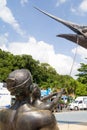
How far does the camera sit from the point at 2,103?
27875 millimetres

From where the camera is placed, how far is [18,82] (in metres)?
2.39

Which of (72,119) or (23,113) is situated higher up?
(23,113)

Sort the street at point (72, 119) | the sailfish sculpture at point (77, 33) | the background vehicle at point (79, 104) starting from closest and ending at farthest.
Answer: the sailfish sculpture at point (77, 33), the street at point (72, 119), the background vehicle at point (79, 104)

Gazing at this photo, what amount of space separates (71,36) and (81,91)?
46857 mm

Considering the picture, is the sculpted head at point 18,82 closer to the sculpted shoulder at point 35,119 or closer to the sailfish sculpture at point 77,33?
the sculpted shoulder at point 35,119

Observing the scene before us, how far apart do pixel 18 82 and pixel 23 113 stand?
0.64ft

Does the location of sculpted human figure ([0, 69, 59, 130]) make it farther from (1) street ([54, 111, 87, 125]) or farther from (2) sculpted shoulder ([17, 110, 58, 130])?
(1) street ([54, 111, 87, 125])

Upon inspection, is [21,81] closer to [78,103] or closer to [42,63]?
[78,103]

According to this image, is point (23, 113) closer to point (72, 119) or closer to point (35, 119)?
point (35, 119)

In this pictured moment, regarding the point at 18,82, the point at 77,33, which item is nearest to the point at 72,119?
the point at 77,33

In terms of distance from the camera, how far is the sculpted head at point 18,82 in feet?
7.80

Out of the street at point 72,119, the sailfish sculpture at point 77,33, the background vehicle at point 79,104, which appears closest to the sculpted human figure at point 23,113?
the sailfish sculpture at point 77,33

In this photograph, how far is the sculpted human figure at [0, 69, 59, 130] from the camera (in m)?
2.29

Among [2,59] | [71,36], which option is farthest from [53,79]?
[71,36]
